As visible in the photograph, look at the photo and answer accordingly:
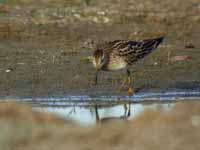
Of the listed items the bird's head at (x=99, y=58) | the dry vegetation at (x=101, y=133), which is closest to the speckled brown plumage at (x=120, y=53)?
the bird's head at (x=99, y=58)

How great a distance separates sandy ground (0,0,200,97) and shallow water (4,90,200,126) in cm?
40

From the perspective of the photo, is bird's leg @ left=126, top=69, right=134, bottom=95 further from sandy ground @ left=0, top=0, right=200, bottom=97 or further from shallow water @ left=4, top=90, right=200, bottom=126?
sandy ground @ left=0, top=0, right=200, bottom=97

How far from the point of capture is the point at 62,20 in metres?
18.8

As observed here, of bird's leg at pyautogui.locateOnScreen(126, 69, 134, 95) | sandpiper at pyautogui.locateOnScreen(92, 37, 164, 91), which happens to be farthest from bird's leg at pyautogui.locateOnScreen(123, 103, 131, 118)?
sandpiper at pyautogui.locateOnScreen(92, 37, 164, 91)

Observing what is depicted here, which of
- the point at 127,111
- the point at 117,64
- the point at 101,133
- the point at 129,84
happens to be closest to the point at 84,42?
the point at 117,64

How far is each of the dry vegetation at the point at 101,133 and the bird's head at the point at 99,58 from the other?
2879mm

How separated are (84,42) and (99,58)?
12.4 ft

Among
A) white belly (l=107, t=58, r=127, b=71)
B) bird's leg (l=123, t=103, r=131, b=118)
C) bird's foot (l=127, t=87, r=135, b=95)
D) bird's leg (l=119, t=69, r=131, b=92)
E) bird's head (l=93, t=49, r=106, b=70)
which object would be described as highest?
bird's head (l=93, t=49, r=106, b=70)

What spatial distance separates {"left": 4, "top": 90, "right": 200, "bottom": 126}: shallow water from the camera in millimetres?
11703

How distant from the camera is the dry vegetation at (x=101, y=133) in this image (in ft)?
29.0

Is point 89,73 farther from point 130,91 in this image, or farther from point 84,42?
point 84,42

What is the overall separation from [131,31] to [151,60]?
2577 millimetres

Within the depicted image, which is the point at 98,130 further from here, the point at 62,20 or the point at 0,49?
the point at 62,20

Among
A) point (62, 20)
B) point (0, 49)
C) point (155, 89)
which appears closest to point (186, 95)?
point (155, 89)
